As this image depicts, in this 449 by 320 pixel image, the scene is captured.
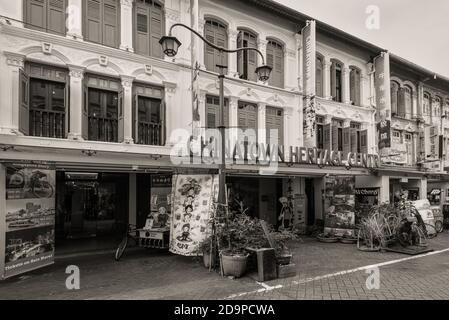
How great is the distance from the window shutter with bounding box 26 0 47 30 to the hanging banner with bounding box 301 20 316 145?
10156mm

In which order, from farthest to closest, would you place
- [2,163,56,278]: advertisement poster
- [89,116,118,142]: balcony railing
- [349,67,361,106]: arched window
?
[349,67,361,106]: arched window < [89,116,118,142]: balcony railing < [2,163,56,278]: advertisement poster

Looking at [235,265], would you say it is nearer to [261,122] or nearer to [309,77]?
[261,122]

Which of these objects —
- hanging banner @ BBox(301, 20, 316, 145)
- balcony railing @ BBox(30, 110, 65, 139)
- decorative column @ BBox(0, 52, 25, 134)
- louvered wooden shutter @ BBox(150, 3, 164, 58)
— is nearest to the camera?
decorative column @ BBox(0, 52, 25, 134)

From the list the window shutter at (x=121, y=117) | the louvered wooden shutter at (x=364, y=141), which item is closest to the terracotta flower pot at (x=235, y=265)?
the window shutter at (x=121, y=117)

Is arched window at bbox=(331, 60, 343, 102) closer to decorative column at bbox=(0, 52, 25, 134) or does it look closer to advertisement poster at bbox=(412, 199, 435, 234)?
advertisement poster at bbox=(412, 199, 435, 234)

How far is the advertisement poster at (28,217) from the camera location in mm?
6812

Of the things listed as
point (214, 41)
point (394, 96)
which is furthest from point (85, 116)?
point (394, 96)

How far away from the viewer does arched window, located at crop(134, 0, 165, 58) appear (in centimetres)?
1049

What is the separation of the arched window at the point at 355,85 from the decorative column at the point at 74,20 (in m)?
13.2

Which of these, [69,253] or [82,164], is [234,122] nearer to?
[82,164]

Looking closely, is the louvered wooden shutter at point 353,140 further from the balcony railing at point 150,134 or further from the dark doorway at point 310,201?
the balcony railing at point 150,134

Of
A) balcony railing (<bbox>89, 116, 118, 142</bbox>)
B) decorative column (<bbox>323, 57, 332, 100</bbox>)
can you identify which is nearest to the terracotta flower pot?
balcony railing (<bbox>89, 116, 118, 142</bbox>)

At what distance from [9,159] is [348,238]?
11.0 metres

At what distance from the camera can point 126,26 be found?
1013cm
